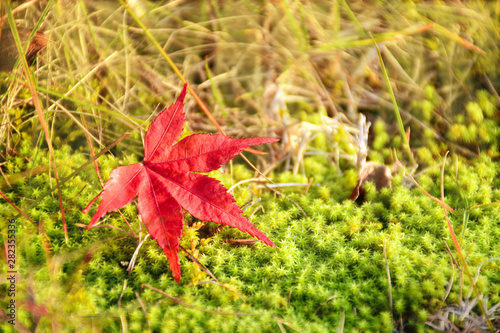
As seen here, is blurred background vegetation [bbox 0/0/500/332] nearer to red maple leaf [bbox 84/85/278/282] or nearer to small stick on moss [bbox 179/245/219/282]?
small stick on moss [bbox 179/245/219/282]

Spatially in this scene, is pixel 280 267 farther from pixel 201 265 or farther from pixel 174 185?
pixel 174 185

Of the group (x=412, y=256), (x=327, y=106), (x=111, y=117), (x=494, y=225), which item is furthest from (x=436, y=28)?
(x=111, y=117)

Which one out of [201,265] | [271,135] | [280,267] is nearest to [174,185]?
[201,265]

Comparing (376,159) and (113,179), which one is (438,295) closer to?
(376,159)

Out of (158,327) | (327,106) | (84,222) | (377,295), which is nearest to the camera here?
(158,327)

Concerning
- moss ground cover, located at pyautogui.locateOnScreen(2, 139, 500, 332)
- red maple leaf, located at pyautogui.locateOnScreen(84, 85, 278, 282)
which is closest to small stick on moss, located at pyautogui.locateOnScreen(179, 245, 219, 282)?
moss ground cover, located at pyautogui.locateOnScreen(2, 139, 500, 332)

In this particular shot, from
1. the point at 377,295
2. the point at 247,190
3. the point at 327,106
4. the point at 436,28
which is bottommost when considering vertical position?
the point at 377,295

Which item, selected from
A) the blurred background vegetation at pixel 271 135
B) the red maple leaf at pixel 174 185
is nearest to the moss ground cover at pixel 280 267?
the blurred background vegetation at pixel 271 135
